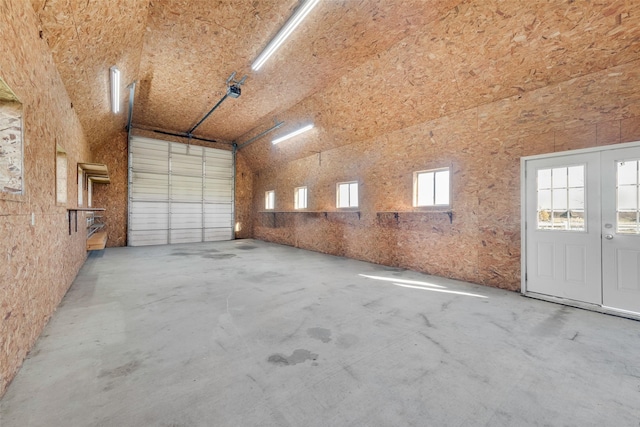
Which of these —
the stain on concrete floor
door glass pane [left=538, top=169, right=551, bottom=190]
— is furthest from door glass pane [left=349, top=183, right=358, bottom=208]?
the stain on concrete floor

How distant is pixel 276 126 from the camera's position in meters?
7.70

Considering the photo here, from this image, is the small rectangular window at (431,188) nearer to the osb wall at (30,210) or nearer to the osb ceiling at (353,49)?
the osb ceiling at (353,49)

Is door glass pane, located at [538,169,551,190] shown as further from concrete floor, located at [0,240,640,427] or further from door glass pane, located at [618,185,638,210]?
concrete floor, located at [0,240,640,427]

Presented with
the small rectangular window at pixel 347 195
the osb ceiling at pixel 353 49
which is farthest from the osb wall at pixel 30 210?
the small rectangular window at pixel 347 195

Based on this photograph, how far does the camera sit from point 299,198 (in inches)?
360

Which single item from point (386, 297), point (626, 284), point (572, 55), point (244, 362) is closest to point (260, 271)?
point (386, 297)

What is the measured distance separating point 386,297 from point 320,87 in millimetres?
4439

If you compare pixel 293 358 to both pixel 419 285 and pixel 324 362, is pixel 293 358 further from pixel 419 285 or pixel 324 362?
pixel 419 285

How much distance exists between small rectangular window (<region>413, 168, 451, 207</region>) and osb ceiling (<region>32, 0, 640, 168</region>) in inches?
43.1

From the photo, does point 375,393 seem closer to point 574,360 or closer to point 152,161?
point 574,360

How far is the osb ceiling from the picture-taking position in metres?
2.99

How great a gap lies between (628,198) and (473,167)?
71.9 inches

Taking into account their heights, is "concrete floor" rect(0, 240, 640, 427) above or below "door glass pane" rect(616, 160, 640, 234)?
below

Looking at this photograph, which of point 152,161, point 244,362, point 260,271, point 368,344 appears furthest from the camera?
point 152,161
